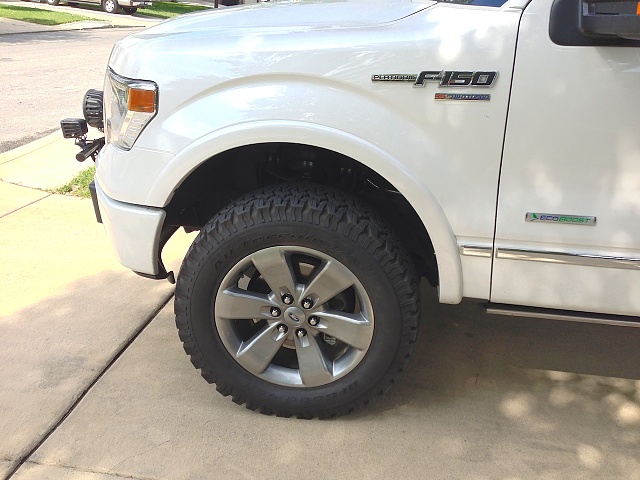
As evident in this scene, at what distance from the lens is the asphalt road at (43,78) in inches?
294

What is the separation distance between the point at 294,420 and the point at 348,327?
1.70 ft

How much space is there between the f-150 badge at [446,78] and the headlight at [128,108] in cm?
88

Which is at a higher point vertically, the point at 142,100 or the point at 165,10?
the point at 142,100

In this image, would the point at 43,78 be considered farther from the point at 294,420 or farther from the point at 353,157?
the point at 353,157

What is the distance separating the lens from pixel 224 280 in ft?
8.86

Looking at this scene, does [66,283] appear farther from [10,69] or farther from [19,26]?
[19,26]

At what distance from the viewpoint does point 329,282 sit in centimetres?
263

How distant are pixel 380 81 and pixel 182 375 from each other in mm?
1675

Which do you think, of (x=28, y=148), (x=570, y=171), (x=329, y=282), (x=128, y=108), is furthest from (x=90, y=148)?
(x=28, y=148)

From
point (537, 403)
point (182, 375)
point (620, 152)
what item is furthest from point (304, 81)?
point (537, 403)

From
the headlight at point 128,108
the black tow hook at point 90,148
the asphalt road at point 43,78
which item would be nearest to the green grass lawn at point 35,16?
the asphalt road at point 43,78

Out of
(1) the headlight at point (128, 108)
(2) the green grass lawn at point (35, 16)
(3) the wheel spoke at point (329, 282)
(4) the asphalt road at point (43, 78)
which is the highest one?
(1) the headlight at point (128, 108)

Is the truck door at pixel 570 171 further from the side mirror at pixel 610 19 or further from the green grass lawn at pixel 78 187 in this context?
the green grass lawn at pixel 78 187

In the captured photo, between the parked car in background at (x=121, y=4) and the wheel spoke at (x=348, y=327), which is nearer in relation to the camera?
the wheel spoke at (x=348, y=327)
